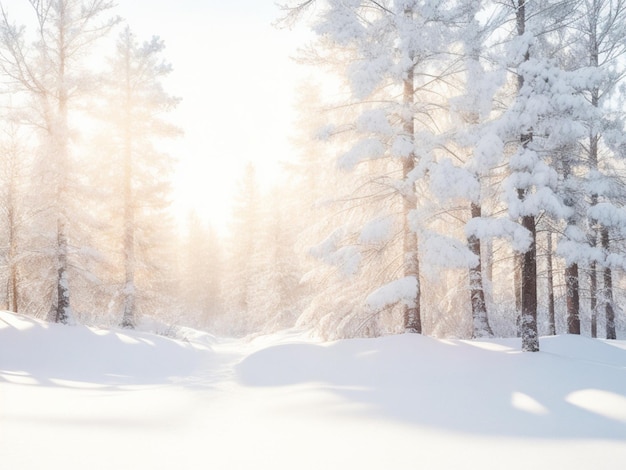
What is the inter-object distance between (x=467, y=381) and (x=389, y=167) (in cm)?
858

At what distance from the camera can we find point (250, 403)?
634cm

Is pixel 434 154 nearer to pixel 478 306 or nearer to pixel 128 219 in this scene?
pixel 478 306

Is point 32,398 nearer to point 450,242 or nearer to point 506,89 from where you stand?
point 450,242

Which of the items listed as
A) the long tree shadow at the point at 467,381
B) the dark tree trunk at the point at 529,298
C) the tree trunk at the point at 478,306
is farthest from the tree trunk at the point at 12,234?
the dark tree trunk at the point at 529,298

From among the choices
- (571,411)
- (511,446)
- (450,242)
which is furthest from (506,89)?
(511,446)

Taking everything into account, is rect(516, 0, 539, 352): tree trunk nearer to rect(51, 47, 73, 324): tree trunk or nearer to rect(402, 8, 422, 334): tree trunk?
rect(402, 8, 422, 334): tree trunk

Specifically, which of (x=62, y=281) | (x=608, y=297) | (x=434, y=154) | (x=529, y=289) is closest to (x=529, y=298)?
(x=529, y=289)

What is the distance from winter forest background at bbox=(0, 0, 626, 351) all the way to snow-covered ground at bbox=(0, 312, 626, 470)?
1.89 m

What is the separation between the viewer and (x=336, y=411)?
5445 millimetres

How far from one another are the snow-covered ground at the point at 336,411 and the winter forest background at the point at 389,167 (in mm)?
1888

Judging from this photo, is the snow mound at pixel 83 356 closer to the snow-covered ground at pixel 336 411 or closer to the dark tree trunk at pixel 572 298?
the snow-covered ground at pixel 336 411

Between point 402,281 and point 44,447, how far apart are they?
293 inches

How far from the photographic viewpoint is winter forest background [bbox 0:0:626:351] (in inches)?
354

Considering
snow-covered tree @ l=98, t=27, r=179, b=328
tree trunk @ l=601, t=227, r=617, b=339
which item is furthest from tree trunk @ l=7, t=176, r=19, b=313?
tree trunk @ l=601, t=227, r=617, b=339
